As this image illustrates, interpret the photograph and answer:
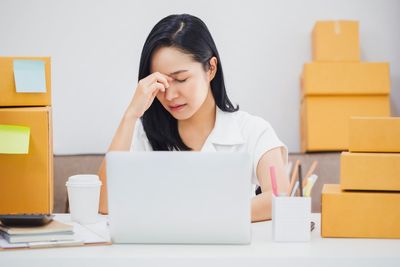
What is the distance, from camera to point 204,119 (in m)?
1.76

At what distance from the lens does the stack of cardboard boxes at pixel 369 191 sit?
1.00m

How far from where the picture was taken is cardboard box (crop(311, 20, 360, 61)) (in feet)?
9.20

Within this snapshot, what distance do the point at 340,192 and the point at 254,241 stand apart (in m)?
0.19

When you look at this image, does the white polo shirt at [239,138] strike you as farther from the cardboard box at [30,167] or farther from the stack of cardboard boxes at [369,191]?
the stack of cardboard boxes at [369,191]

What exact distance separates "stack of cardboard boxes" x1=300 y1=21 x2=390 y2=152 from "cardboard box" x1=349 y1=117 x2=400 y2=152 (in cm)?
173

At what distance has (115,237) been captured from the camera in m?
0.92

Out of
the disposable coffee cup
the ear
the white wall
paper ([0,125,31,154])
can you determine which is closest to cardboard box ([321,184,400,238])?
the disposable coffee cup

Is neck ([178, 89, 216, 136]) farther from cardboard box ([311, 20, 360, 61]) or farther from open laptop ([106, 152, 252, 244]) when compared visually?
cardboard box ([311, 20, 360, 61])

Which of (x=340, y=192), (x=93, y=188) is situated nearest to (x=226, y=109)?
A: (x=93, y=188)

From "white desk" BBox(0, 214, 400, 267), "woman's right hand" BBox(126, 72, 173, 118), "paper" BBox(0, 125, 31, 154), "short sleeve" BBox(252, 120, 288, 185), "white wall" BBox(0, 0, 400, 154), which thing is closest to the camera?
"white desk" BBox(0, 214, 400, 267)

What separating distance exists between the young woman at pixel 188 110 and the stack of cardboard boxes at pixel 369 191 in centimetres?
33

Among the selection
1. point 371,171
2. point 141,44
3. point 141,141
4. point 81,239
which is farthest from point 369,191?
point 141,44

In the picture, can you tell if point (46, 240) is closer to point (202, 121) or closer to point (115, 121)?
point (202, 121)

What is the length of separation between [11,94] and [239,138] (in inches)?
26.7
